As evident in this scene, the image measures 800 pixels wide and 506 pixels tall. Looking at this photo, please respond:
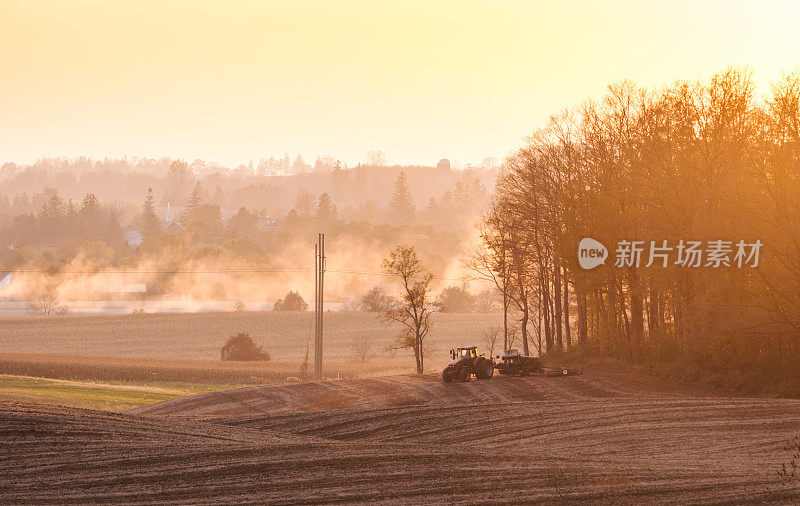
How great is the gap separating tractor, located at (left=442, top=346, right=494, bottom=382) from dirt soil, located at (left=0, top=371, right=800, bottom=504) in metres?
3.58

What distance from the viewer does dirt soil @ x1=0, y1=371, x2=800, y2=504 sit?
17.0 metres

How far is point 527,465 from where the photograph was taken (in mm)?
19688

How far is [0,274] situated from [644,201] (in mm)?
128193

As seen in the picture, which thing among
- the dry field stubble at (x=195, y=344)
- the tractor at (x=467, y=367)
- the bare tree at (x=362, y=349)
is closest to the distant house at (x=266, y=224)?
the dry field stubble at (x=195, y=344)

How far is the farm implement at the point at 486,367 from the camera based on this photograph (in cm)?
4125

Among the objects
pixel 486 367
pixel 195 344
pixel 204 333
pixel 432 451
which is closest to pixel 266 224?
pixel 204 333

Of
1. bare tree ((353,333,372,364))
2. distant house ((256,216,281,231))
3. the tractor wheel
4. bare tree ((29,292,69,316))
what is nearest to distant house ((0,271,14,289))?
bare tree ((29,292,69,316))

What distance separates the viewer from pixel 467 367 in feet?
136

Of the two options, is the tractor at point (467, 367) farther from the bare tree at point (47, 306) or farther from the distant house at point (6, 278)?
the distant house at point (6, 278)

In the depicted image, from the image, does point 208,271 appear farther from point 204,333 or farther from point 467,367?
point 467,367

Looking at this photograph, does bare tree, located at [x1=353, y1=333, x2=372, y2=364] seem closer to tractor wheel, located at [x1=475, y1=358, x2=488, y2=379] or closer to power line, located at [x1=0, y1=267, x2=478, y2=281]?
power line, located at [x1=0, y1=267, x2=478, y2=281]

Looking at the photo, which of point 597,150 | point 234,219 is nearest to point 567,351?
point 597,150

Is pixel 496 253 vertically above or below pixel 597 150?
below

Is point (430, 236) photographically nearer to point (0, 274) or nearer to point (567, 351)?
point (0, 274)
